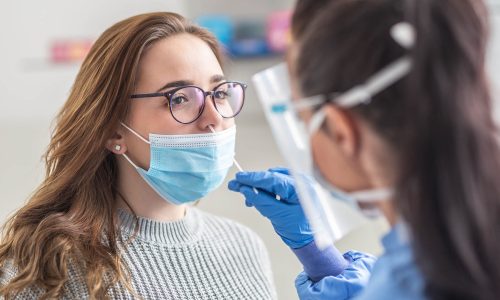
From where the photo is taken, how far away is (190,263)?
1.63 metres

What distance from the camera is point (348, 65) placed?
89 cm

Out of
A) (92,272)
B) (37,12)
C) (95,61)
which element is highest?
(37,12)

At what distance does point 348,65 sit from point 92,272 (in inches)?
32.5

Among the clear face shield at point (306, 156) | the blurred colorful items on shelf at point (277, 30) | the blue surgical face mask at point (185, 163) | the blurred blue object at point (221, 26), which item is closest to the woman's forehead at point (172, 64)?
the blue surgical face mask at point (185, 163)

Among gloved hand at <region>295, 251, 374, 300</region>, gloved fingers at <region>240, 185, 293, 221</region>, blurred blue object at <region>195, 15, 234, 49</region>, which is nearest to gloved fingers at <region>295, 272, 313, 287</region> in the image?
gloved hand at <region>295, 251, 374, 300</region>

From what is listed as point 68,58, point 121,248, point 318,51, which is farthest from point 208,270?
point 68,58

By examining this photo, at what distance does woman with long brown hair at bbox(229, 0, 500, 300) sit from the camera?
0.83 meters

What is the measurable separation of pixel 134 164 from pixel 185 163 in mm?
134

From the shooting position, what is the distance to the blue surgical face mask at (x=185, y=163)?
1541 millimetres

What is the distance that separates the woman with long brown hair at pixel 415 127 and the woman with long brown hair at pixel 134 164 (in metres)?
0.62

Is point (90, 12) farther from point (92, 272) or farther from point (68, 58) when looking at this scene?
point (92, 272)

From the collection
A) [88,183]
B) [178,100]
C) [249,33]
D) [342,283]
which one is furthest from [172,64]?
[249,33]

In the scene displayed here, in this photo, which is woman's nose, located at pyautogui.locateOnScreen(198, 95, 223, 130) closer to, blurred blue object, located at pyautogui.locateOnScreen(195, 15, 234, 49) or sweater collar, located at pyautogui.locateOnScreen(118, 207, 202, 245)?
sweater collar, located at pyautogui.locateOnScreen(118, 207, 202, 245)

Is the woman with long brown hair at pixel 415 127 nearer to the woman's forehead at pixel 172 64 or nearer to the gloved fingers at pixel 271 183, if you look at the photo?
the gloved fingers at pixel 271 183
